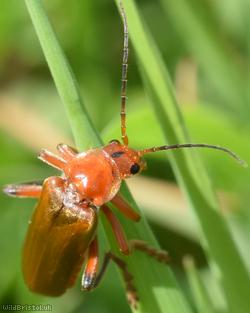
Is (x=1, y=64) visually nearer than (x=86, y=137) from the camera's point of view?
No

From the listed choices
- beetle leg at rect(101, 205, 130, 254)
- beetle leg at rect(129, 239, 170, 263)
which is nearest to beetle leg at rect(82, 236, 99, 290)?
beetle leg at rect(101, 205, 130, 254)

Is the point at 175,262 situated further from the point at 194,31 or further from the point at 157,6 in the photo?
the point at 157,6

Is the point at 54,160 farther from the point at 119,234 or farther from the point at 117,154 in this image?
the point at 119,234

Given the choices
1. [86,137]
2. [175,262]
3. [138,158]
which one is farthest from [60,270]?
[175,262]

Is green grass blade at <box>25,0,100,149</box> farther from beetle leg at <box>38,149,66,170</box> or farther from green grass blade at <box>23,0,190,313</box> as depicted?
beetle leg at <box>38,149,66,170</box>

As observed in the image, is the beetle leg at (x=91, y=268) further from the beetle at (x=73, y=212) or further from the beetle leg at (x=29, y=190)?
the beetle leg at (x=29, y=190)

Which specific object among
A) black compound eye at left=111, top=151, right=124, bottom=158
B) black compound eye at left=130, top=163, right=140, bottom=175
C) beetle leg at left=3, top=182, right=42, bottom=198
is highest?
black compound eye at left=111, top=151, right=124, bottom=158

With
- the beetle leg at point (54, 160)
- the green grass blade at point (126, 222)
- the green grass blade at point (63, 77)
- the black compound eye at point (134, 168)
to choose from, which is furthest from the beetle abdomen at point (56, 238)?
the green grass blade at point (63, 77)
